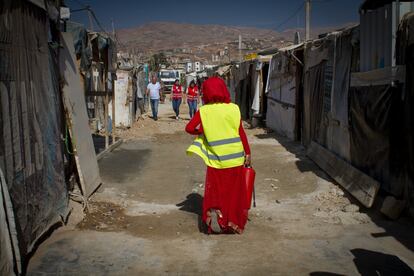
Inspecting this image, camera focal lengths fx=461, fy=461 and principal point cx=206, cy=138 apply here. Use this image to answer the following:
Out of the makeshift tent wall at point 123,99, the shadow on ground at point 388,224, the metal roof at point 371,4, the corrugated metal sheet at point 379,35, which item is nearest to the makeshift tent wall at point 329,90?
the metal roof at point 371,4

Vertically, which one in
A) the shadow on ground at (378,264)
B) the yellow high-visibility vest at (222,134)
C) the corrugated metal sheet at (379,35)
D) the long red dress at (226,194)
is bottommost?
the shadow on ground at (378,264)

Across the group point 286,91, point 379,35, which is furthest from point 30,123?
point 286,91

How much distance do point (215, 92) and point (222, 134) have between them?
1.66 feet

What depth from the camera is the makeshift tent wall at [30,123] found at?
4.27m

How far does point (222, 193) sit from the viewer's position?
5516 millimetres

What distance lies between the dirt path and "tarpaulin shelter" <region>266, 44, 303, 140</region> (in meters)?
4.08

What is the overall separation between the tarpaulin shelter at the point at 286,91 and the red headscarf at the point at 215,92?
6.93 m

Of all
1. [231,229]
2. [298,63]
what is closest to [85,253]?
[231,229]

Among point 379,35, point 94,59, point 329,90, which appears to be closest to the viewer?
point 379,35

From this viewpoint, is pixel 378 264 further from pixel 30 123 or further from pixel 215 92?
pixel 30 123

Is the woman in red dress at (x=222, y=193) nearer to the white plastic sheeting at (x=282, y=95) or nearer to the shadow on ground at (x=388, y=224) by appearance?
the shadow on ground at (x=388, y=224)

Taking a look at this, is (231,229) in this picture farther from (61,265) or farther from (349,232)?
(61,265)

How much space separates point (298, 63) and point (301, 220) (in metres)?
7.16

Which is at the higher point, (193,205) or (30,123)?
(30,123)
